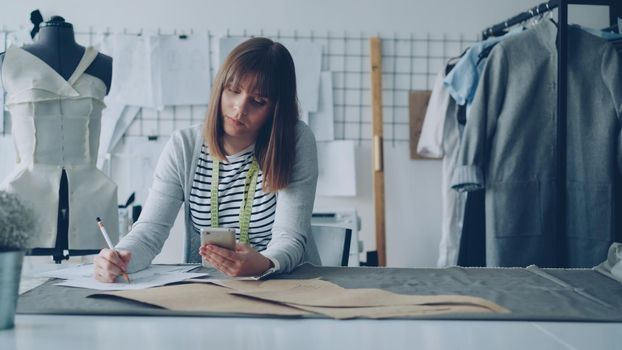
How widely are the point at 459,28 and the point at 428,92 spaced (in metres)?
0.35

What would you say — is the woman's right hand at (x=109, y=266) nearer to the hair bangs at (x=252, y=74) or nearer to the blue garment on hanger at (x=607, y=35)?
the hair bangs at (x=252, y=74)

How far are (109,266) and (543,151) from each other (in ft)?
5.28

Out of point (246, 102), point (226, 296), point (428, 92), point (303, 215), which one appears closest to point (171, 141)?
point (246, 102)

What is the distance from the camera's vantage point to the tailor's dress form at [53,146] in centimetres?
186

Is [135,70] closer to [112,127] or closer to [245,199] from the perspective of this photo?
[112,127]

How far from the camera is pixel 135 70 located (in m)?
3.01

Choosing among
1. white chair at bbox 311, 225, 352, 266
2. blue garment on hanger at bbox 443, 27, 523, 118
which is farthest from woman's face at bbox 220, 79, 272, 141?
blue garment on hanger at bbox 443, 27, 523, 118

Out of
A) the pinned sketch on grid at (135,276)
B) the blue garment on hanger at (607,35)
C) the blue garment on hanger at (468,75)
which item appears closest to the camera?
the pinned sketch on grid at (135,276)

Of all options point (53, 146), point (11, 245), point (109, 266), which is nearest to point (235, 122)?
point (109, 266)

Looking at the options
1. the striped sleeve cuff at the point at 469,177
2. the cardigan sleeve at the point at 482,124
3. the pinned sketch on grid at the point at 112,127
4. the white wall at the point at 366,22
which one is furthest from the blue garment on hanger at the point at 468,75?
the pinned sketch on grid at the point at 112,127

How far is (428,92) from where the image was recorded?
3062 mm

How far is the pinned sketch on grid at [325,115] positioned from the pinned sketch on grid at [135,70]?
0.75m

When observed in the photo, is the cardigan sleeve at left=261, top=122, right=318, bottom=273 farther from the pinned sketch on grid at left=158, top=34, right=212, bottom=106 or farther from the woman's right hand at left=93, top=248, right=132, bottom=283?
the pinned sketch on grid at left=158, top=34, right=212, bottom=106

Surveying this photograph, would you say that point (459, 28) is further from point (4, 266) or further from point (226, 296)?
point (4, 266)
